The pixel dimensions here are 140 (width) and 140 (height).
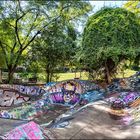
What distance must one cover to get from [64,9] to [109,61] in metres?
7.26

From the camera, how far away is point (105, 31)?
819 inches

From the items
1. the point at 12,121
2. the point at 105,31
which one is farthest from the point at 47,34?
the point at 12,121

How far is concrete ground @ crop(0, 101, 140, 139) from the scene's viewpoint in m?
10.9

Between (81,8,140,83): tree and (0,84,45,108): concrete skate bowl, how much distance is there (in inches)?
180

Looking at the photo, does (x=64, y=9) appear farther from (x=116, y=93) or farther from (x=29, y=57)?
(x=116, y=93)

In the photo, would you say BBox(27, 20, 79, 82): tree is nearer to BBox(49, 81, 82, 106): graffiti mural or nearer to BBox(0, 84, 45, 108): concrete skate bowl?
BBox(49, 81, 82, 106): graffiti mural

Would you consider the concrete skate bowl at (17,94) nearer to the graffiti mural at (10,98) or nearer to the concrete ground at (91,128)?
the graffiti mural at (10,98)

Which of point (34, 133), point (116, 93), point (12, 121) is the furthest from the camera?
point (116, 93)

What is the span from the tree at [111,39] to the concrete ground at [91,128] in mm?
5669

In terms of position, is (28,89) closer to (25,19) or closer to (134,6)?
(25,19)

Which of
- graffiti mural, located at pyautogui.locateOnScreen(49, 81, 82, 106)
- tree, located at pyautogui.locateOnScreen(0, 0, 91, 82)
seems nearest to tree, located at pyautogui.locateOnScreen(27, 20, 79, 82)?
tree, located at pyautogui.locateOnScreen(0, 0, 91, 82)

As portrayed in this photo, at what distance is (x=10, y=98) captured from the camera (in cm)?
2078

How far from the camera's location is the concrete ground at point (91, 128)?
35.9 feet

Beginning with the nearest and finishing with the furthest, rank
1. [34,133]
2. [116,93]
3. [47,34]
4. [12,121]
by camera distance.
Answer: [34,133], [12,121], [116,93], [47,34]
